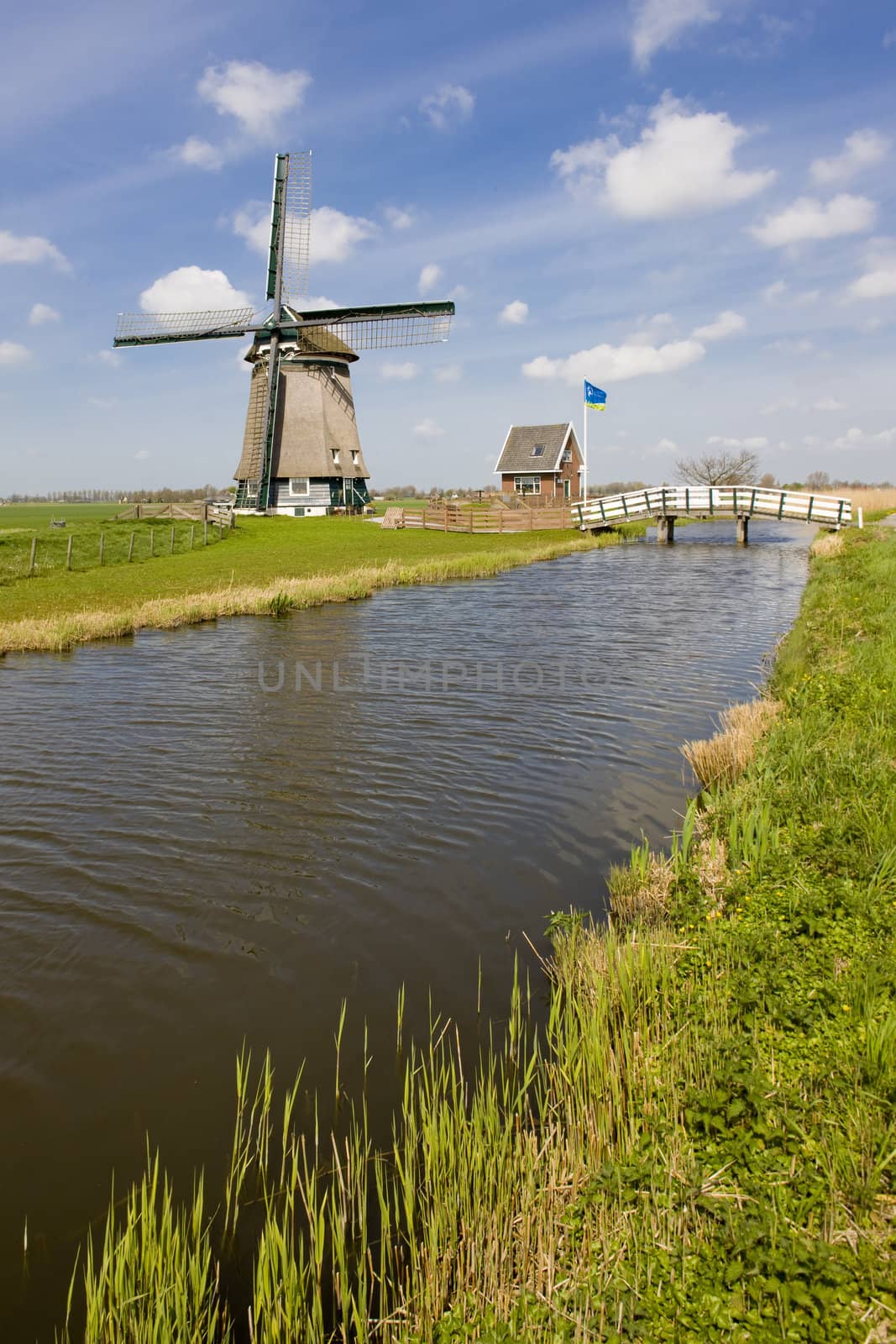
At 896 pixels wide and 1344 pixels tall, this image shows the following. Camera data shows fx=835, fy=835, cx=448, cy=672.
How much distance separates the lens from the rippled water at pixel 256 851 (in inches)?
151

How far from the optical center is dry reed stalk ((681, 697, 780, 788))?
7.28 meters

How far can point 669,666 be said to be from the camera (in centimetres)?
1314

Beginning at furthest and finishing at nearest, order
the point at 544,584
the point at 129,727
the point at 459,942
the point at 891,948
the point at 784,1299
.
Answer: the point at 544,584 < the point at 129,727 < the point at 459,942 < the point at 891,948 < the point at 784,1299

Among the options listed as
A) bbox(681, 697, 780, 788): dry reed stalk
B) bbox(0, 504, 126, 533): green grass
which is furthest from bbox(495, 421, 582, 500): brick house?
bbox(681, 697, 780, 788): dry reed stalk

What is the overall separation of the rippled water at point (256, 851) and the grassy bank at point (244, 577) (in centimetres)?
211

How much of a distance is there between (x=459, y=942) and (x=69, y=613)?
14.0m

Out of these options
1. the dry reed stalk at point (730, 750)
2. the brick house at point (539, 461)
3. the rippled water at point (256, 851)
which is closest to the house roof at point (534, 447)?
the brick house at point (539, 461)

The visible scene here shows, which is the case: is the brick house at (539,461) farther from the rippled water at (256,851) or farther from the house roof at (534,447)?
the rippled water at (256,851)

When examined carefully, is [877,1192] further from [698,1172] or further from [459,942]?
[459,942]

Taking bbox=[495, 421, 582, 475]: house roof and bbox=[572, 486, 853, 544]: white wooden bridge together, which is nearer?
bbox=[572, 486, 853, 544]: white wooden bridge

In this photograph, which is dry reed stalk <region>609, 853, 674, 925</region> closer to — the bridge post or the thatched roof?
the bridge post

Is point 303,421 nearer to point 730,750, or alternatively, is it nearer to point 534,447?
point 534,447

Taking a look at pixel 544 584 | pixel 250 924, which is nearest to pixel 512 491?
pixel 544 584

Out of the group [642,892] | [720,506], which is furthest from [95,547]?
[642,892]
